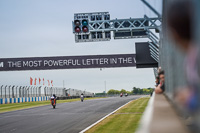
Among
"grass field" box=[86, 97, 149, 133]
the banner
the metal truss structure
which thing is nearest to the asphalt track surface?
"grass field" box=[86, 97, 149, 133]

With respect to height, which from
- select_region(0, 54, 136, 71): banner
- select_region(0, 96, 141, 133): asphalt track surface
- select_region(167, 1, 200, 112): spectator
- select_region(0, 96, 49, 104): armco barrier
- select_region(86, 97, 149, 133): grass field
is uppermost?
select_region(0, 54, 136, 71): banner

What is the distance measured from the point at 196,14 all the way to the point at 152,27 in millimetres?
24265

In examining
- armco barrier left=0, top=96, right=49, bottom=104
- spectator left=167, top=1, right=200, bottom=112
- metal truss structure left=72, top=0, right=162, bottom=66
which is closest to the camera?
spectator left=167, top=1, right=200, bottom=112

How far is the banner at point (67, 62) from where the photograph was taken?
130ft

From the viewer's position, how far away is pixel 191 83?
1.52 metres

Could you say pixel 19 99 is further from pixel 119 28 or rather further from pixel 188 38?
pixel 188 38

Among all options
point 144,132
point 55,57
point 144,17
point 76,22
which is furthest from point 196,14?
point 55,57

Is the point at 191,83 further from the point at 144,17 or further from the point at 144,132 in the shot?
the point at 144,17

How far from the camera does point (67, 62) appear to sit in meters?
40.4

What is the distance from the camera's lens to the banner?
39531 millimetres

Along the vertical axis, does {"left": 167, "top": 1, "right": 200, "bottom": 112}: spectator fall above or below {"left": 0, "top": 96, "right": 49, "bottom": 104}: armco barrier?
above

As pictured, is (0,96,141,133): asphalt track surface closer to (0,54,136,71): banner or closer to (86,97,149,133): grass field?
(86,97,149,133): grass field

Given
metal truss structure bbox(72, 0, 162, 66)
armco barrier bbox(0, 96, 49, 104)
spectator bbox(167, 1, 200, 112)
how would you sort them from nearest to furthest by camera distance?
spectator bbox(167, 1, 200, 112)
metal truss structure bbox(72, 0, 162, 66)
armco barrier bbox(0, 96, 49, 104)

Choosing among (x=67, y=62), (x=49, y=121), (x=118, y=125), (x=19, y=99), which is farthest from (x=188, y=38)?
(x=19, y=99)
